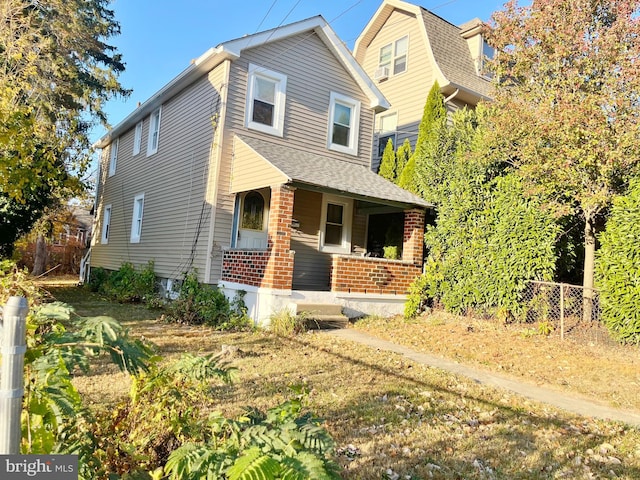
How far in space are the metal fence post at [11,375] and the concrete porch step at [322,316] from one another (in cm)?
699

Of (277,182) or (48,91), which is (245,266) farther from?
(48,91)

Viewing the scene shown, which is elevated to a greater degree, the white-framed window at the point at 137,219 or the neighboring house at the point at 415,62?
the neighboring house at the point at 415,62

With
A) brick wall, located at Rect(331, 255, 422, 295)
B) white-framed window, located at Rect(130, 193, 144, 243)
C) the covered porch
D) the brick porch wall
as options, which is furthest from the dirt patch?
white-framed window, located at Rect(130, 193, 144, 243)

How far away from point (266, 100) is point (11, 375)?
421 inches

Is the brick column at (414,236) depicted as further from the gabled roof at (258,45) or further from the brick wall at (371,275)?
the gabled roof at (258,45)

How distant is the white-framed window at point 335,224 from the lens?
11781mm

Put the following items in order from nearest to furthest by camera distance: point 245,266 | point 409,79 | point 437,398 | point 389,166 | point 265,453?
point 265,453 → point 437,398 → point 245,266 → point 389,166 → point 409,79


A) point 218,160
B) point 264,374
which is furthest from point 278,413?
point 218,160

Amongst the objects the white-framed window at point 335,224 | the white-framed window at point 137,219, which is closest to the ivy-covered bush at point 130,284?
the white-framed window at point 137,219

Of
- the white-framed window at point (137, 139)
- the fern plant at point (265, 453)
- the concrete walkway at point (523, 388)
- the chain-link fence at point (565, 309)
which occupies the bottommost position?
the concrete walkway at point (523, 388)

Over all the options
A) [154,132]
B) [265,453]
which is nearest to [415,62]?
[154,132]

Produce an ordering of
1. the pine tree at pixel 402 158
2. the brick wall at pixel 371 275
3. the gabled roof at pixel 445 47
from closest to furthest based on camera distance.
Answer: the brick wall at pixel 371 275 < the pine tree at pixel 402 158 < the gabled roof at pixel 445 47

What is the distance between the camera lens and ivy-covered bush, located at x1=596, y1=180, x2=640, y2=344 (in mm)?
6977

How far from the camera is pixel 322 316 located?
8680mm
